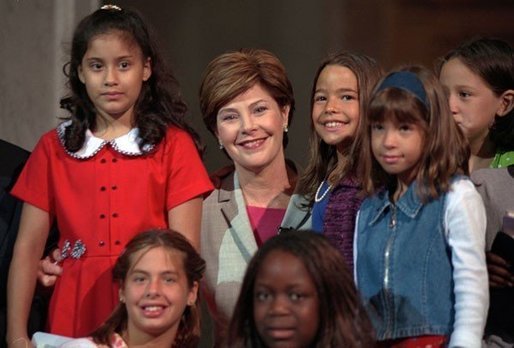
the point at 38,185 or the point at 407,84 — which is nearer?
the point at 407,84

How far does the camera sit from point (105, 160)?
421cm

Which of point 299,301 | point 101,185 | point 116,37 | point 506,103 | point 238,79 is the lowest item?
point 299,301

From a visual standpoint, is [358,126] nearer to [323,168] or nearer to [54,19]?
[323,168]

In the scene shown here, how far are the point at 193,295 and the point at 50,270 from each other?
485 mm

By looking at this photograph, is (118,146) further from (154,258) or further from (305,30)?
(305,30)

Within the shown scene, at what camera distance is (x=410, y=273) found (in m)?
3.67

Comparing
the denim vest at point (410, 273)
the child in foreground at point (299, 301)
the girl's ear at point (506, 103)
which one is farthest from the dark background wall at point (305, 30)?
the child in foreground at point (299, 301)

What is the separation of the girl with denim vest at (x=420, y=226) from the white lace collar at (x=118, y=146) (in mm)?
769

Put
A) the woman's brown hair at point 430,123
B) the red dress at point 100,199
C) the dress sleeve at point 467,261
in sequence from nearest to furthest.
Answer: the dress sleeve at point 467,261, the woman's brown hair at point 430,123, the red dress at point 100,199

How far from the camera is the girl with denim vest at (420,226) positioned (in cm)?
362

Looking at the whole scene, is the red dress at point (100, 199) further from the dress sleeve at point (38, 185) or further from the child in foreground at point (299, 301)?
Result: the child in foreground at point (299, 301)

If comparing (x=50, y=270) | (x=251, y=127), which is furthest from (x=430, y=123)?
(x=50, y=270)

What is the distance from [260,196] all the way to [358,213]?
2.12 feet

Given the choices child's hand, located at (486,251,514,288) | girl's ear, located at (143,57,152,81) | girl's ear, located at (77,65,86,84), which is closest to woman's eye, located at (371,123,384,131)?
child's hand, located at (486,251,514,288)
